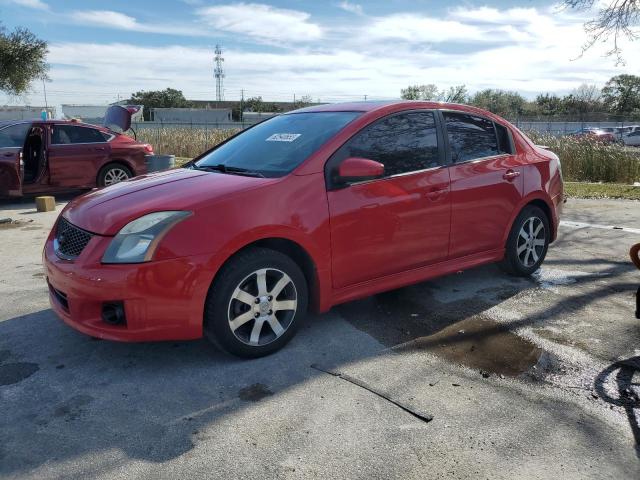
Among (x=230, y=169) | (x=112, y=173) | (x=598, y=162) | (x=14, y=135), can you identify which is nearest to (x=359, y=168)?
(x=230, y=169)

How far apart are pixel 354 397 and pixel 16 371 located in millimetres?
2124

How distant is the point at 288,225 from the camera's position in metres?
3.64

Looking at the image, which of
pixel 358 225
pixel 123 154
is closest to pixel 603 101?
pixel 123 154

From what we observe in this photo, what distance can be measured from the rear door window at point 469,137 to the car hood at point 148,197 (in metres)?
1.82

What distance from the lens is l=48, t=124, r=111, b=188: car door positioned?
9.91 meters

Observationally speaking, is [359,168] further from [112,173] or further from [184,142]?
[184,142]

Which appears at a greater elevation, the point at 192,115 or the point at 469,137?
the point at 192,115

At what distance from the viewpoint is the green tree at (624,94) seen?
2259 inches

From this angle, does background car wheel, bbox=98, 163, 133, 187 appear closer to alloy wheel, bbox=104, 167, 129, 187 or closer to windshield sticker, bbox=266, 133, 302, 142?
alloy wheel, bbox=104, 167, 129, 187

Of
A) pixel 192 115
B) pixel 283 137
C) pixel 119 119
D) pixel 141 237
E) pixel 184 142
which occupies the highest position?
pixel 192 115

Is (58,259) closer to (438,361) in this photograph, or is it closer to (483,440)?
(438,361)

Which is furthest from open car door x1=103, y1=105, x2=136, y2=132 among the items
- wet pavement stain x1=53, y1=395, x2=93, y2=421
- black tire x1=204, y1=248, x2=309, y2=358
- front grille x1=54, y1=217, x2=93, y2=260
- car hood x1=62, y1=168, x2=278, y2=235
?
wet pavement stain x1=53, y1=395, x2=93, y2=421

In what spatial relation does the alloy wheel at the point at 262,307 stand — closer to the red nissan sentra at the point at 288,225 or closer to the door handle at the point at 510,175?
the red nissan sentra at the point at 288,225

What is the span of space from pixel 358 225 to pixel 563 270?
2881mm
